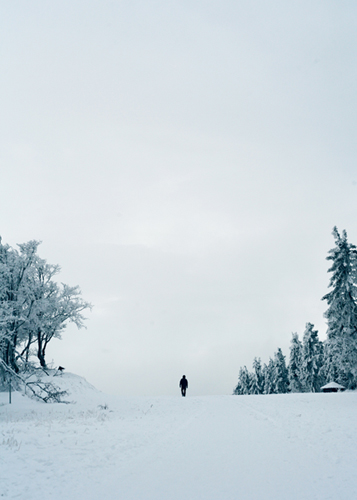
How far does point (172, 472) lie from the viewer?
5.80m

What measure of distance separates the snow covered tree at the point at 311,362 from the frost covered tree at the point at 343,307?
34.1 metres

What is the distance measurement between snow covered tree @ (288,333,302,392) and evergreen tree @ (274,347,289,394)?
18.7 feet

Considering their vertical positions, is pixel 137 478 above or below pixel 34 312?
below

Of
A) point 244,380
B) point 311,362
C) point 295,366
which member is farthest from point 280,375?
point 244,380

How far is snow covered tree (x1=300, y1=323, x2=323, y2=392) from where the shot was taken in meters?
59.7

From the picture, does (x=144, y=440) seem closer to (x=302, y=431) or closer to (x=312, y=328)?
(x=302, y=431)

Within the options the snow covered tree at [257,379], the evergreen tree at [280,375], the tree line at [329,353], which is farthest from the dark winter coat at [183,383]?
the snow covered tree at [257,379]

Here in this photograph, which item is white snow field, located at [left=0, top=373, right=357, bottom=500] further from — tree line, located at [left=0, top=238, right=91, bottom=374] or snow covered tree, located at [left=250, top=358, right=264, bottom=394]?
snow covered tree, located at [left=250, top=358, right=264, bottom=394]

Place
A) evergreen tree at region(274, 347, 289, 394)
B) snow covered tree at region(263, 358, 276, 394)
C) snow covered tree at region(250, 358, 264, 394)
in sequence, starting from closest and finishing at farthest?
evergreen tree at region(274, 347, 289, 394), snow covered tree at region(263, 358, 276, 394), snow covered tree at region(250, 358, 264, 394)

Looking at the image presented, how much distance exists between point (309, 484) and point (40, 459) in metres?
4.65

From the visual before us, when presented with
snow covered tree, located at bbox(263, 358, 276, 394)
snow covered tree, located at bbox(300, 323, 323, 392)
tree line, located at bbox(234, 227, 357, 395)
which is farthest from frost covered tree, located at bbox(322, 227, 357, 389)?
snow covered tree, located at bbox(263, 358, 276, 394)

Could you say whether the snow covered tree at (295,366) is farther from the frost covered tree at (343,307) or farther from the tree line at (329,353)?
the frost covered tree at (343,307)

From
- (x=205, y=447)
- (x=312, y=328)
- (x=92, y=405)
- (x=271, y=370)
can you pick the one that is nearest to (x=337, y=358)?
(x=92, y=405)

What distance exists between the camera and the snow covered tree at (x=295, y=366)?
6359 cm
